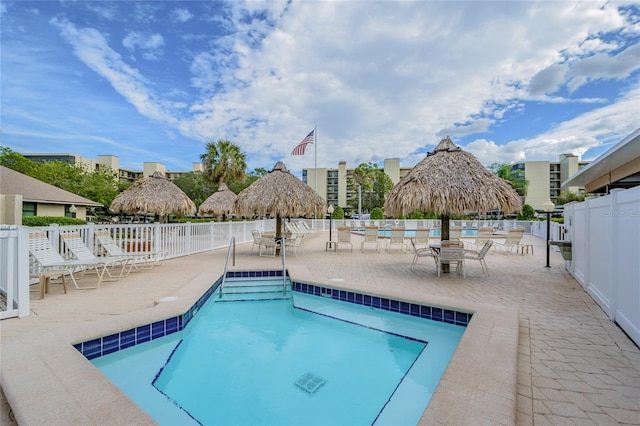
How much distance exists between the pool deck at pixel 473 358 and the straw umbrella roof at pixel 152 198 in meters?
7.48

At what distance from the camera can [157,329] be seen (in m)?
4.05

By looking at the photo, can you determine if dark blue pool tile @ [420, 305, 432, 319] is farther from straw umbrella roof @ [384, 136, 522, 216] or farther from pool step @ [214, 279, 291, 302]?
straw umbrella roof @ [384, 136, 522, 216]

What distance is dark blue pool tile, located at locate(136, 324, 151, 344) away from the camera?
3826 millimetres

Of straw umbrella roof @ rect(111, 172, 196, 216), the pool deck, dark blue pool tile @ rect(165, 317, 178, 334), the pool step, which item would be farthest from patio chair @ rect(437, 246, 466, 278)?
straw umbrella roof @ rect(111, 172, 196, 216)

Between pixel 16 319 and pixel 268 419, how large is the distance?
151 inches

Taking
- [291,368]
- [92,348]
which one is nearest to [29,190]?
[92,348]

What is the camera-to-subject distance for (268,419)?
8.69 feet

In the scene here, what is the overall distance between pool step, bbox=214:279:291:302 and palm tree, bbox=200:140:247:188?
19873 millimetres

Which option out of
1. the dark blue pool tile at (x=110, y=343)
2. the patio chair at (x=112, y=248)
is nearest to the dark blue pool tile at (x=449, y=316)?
the dark blue pool tile at (x=110, y=343)

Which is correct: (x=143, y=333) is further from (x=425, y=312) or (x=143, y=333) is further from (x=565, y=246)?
(x=565, y=246)

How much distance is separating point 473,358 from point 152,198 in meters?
13.6

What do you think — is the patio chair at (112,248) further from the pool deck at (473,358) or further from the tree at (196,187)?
the tree at (196,187)

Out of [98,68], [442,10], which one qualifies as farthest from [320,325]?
[98,68]

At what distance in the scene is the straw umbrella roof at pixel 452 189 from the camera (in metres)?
7.38
